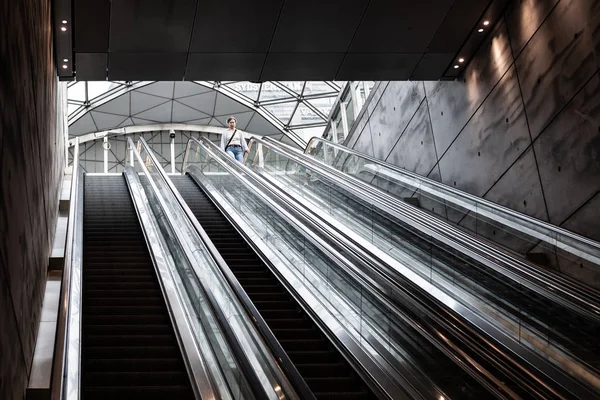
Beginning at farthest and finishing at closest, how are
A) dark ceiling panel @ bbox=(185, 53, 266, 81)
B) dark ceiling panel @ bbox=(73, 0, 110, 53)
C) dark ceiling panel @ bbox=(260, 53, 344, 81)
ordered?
1. dark ceiling panel @ bbox=(260, 53, 344, 81)
2. dark ceiling panel @ bbox=(185, 53, 266, 81)
3. dark ceiling panel @ bbox=(73, 0, 110, 53)

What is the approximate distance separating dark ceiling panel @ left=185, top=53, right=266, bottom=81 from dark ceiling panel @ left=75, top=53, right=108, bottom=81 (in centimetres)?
124

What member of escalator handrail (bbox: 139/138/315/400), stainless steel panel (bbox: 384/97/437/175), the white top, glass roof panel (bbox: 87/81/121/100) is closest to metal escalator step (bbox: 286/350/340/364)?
escalator handrail (bbox: 139/138/315/400)

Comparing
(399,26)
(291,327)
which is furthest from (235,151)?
(291,327)

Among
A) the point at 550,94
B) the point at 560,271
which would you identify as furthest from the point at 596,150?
the point at 560,271

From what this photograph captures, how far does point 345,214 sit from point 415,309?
3.86m

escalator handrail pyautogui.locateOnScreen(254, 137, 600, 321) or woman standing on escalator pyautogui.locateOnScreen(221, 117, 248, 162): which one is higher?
escalator handrail pyautogui.locateOnScreen(254, 137, 600, 321)

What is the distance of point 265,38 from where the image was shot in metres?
9.91

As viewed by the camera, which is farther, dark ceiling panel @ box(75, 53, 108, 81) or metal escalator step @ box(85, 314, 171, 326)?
dark ceiling panel @ box(75, 53, 108, 81)

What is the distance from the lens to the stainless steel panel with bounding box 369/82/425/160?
492 inches

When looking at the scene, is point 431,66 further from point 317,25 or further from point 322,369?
point 322,369

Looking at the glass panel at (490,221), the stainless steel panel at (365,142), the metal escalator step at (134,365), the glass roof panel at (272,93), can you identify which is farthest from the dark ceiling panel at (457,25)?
the glass roof panel at (272,93)

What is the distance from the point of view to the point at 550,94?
816 centimetres

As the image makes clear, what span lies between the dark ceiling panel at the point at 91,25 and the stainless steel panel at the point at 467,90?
5287mm

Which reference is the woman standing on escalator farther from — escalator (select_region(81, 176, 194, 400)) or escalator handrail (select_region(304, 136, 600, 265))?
escalator handrail (select_region(304, 136, 600, 265))
